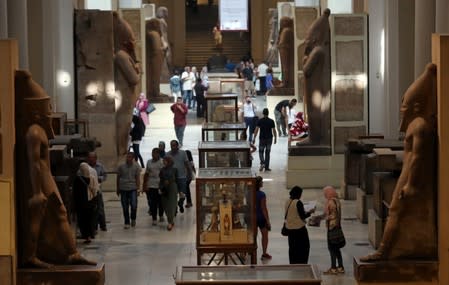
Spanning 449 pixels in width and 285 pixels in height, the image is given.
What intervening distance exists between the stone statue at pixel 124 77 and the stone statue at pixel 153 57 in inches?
550

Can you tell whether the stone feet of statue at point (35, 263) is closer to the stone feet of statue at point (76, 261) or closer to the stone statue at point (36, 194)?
the stone statue at point (36, 194)

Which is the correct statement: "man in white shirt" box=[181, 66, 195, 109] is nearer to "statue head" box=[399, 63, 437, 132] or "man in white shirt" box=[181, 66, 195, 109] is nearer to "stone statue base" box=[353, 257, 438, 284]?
"statue head" box=[399, 63, 437, 132]

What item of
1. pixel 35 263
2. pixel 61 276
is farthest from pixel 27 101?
pixel 61 276

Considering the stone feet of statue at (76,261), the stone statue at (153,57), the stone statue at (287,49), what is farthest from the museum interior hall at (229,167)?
the stone statue at (153,57)

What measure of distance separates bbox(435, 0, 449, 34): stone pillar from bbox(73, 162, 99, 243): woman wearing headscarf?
18.6 feet

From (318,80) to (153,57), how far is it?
1504 centimetres

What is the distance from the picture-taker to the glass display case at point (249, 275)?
36.5ft

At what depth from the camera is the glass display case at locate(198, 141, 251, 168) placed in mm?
20380

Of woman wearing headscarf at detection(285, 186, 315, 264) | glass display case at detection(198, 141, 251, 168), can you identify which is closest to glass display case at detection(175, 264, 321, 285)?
woman wearing headscarf at detection(285, 186, 315, 264)

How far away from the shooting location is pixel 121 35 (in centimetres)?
2591

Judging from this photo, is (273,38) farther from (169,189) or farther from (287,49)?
(169,189)

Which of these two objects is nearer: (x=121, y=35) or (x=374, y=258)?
(x=374, y=258)

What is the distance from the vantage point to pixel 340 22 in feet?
84.7

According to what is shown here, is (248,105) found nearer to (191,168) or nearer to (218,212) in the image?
(191,168)
